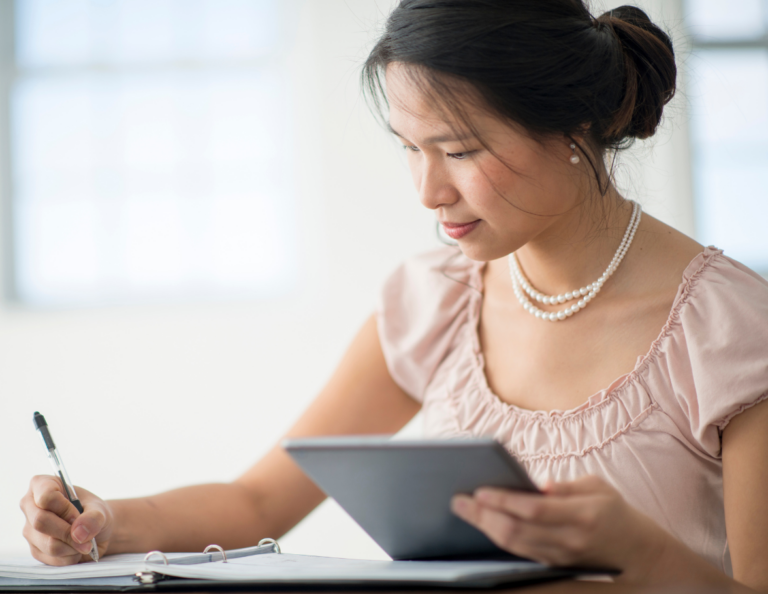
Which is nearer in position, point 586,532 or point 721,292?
point 586,532

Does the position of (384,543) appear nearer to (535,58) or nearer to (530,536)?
(530,536)

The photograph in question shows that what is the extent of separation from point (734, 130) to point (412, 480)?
2.84 metres

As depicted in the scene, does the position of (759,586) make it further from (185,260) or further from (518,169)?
(185,260)

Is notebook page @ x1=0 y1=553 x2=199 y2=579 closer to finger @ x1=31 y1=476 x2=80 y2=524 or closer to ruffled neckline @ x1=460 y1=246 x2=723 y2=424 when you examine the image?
finger @ x1=31 y1=476 x2=80 y2=524

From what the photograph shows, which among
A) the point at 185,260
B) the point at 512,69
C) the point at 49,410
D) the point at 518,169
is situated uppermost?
the point at 185,260

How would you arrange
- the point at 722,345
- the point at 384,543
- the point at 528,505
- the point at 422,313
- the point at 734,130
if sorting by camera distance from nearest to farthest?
the point at 528,505 → the point at 384,543 → the point at 722,345 → the point at 422,313 → the point at 734,130

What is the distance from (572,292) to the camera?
3.24ft

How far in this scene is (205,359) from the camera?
267cm

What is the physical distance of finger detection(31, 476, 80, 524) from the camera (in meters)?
0.74

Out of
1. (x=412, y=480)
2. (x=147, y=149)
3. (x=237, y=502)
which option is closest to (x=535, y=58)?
(x=412, y=480)

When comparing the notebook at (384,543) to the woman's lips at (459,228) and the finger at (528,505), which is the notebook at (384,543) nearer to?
the finger at (528,505)

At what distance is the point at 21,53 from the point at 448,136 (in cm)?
276

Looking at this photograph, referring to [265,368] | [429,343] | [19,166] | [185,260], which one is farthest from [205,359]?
[429,343]

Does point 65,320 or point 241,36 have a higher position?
point 241,36
